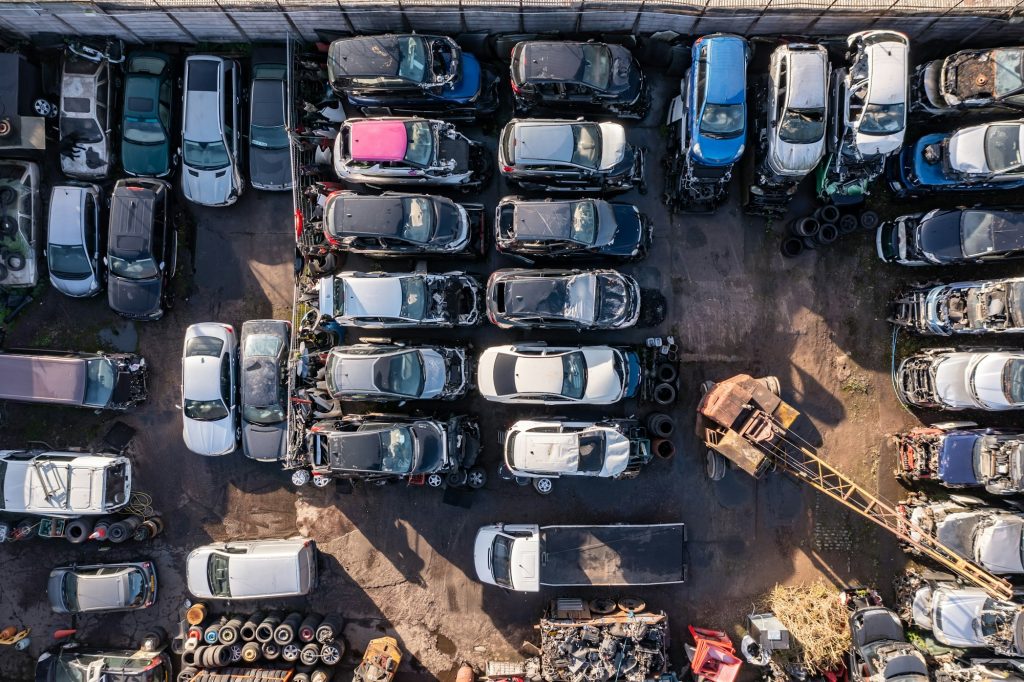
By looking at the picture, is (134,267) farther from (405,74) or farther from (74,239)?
(405,74)

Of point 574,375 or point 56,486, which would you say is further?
point 56,486

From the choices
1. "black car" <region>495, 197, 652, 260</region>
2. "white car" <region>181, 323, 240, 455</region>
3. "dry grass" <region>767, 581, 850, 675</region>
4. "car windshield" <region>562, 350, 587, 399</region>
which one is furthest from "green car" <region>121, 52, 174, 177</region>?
"dry grass" <region>767, 581, 850, 675</region>

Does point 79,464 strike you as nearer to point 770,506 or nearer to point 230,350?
point 230,350

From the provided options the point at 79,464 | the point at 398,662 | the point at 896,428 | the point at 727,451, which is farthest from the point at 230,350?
the point at 896,428

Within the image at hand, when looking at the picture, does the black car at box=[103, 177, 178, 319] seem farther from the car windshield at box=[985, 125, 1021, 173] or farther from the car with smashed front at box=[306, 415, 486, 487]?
the car windshield at box=[985, 125, 1021, 173]

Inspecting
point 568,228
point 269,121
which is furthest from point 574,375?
point 269,121
